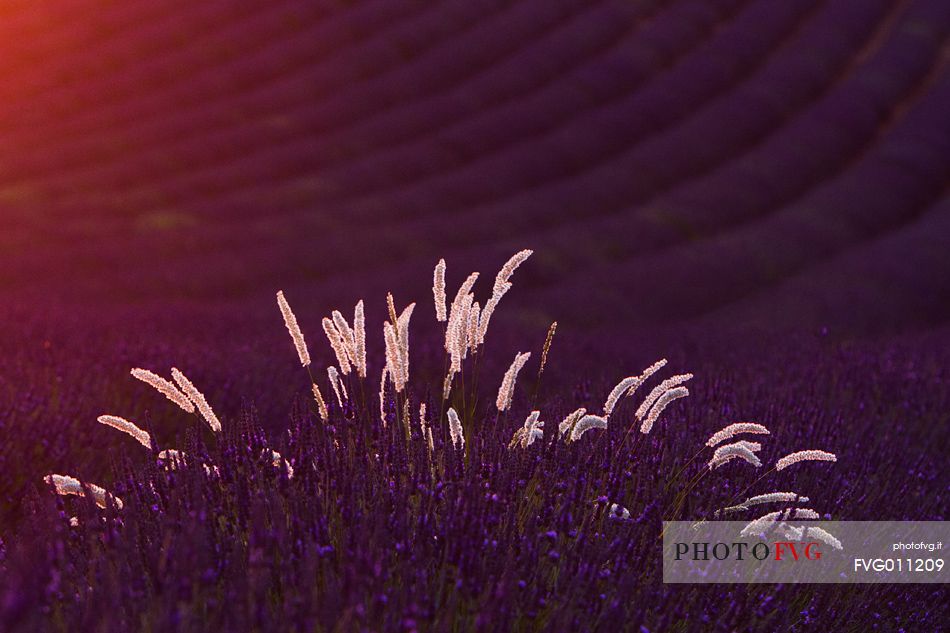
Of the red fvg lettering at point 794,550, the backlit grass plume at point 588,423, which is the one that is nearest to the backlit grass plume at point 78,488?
the backlit grass plume at point 588,423

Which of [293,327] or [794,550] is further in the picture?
[794,550]

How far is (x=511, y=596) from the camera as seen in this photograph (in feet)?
6.59

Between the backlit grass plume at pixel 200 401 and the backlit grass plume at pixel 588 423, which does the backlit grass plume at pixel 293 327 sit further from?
the backlit grass plume at pixel 588 423

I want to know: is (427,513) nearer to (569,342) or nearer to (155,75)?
(569,342)

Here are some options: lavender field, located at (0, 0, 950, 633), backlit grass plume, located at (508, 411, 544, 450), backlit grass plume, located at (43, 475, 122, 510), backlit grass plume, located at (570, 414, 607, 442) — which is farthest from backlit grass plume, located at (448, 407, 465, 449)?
backlit grass plume, located at (43, 475, 122, 510)

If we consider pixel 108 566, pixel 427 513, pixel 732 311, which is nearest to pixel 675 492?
pixel 427 513

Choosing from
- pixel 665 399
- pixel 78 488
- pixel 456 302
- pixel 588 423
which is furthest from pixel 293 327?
pixel 665 399
